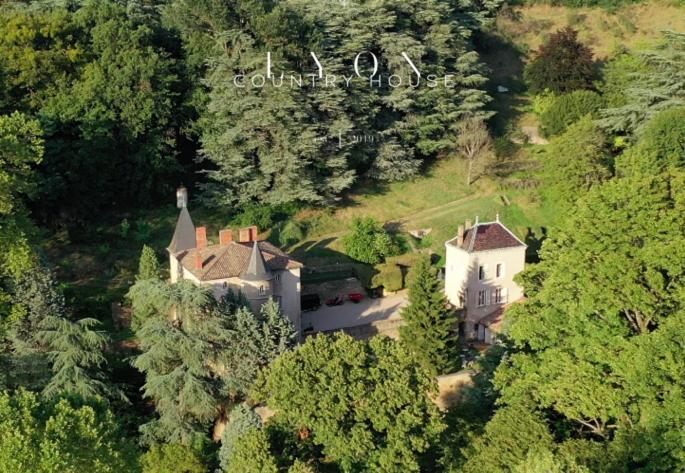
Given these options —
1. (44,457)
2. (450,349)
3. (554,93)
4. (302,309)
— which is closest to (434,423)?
(44,457)

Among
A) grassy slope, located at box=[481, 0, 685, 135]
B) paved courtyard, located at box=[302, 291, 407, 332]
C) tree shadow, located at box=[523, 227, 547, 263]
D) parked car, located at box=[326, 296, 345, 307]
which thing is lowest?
paved courtyard, located at box=[302, 291, 407, 332]

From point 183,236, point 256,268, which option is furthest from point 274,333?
point 183,236

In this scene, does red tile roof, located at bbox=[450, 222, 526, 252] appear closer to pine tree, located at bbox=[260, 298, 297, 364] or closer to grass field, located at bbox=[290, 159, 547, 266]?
grass field, located at bbox=[290, 159, 547, 266]

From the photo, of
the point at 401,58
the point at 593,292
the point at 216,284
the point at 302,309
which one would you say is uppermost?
the point at 401,58

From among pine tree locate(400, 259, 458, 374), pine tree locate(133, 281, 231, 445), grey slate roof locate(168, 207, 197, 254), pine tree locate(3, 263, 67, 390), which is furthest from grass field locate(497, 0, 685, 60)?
pine tree locate(3, 263, 67, 390)

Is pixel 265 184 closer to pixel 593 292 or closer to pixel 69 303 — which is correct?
pixel 69 303
